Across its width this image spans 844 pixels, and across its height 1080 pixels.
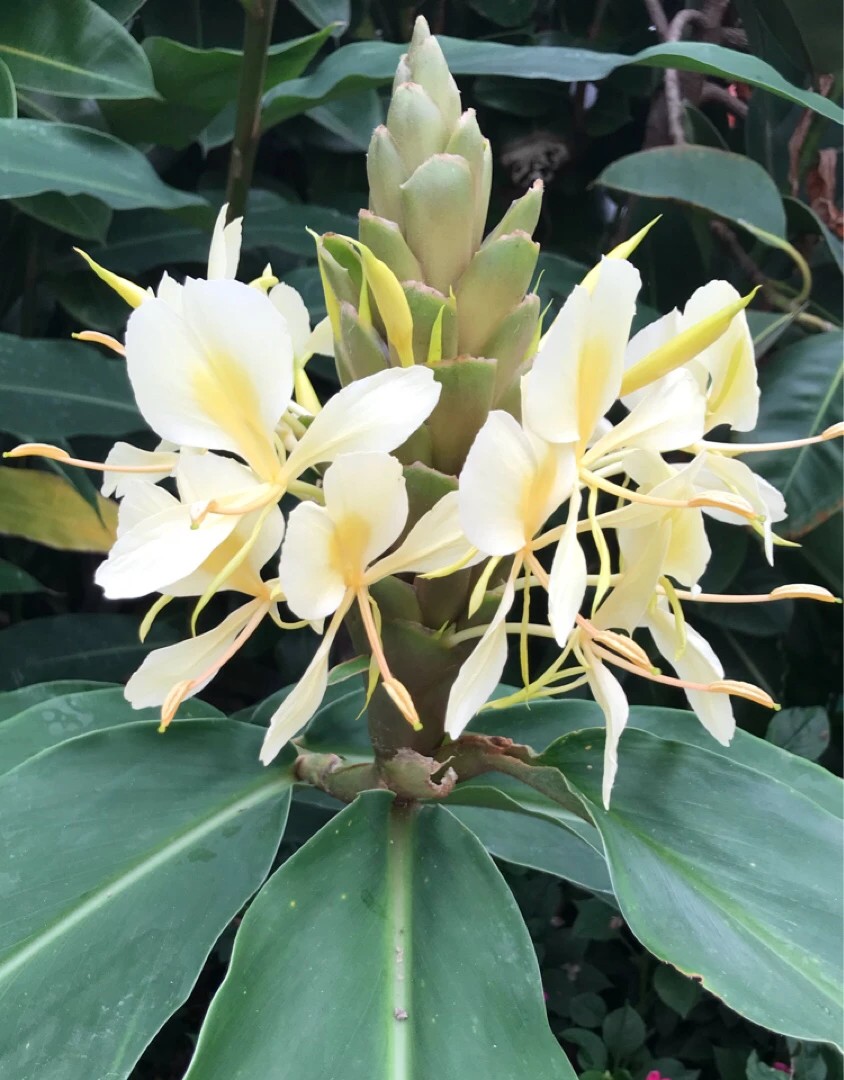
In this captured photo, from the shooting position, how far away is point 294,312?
0.51 meters

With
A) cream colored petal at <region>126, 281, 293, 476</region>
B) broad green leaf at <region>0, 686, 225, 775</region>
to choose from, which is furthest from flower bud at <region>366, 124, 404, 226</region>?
broad green leaf at <region>0, 686, 225, 775</region>

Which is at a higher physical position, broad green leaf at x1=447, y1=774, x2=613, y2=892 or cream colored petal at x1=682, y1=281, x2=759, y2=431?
cream colored petal at x1=682, y1=281, x2=759, y2=431

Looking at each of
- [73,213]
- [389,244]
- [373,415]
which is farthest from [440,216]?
[73,213]

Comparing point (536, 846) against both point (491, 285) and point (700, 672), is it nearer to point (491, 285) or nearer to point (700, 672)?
point (700, 672)

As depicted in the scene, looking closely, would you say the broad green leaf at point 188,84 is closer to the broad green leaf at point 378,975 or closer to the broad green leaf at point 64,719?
the broad green leaf at point 64,719

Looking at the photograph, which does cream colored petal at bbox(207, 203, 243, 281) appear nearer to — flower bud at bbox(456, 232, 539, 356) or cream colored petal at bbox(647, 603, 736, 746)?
flower bud at bbox(456, 232, 539, 356)

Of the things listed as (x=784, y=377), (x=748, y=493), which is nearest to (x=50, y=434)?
(x=748, y=493)

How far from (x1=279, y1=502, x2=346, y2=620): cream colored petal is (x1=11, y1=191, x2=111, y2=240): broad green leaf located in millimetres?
664

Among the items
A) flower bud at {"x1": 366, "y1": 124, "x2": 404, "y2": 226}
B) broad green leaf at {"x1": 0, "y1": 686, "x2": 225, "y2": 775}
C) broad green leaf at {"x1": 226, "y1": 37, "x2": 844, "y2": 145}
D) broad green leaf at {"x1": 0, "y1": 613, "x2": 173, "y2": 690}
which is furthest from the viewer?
broad green leaf at {"x1": 0, "y1": 613, "x2": 173, "y2": 690}

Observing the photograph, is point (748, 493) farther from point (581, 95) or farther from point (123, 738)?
point (581, 95)

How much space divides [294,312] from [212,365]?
Answer: 0.53 ft

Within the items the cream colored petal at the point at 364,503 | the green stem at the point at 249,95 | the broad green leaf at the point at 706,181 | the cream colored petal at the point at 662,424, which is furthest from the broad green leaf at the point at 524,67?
the cream colored petal at the point at 364,503

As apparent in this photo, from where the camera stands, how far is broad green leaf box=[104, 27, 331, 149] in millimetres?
779

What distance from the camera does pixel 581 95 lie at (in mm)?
1128
